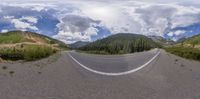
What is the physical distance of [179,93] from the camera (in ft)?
44.7

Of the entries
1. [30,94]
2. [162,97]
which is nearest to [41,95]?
[30,94]

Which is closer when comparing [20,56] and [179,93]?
[179,93]

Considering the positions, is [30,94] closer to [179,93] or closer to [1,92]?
[1,92]

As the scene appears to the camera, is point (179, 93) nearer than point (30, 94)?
No

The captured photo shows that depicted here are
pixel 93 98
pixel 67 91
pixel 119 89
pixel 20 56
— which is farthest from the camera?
pixel 20 56

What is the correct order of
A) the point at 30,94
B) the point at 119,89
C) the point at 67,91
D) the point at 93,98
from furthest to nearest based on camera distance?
1. the point at 119,89
2. the point at 67,91
3. the point at 30,94
4. the point at 93,98

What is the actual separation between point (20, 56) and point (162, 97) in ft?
161

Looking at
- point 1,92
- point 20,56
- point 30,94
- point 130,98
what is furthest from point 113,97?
point 20,56

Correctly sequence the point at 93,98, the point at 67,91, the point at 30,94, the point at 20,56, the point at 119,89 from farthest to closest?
1. the point at 20,56
2. the point at 119,89
3. the point at 67,91
4. the point at 30,94
5. the point at 93,98

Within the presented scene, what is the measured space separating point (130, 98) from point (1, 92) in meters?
3.71

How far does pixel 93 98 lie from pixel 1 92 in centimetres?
292

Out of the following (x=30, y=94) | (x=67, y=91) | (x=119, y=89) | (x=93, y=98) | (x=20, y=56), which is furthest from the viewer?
(x=20, y=56)

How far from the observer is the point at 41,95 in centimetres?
1162

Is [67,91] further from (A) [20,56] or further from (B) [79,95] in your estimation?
(A) [20,56]
